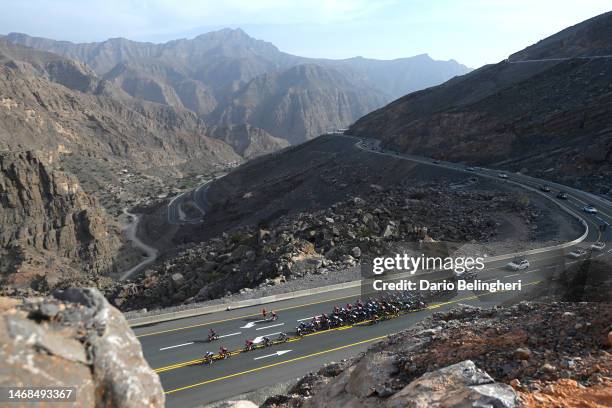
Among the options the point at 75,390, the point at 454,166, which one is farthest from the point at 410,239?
the point at 454,166

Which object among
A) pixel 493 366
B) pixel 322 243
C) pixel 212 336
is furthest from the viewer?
pixel 322 243

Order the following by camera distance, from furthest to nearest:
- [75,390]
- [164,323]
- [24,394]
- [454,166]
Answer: [454,166] → [164,323] → [75,390] → [24,394]

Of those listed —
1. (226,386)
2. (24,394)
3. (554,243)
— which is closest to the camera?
(24,394)

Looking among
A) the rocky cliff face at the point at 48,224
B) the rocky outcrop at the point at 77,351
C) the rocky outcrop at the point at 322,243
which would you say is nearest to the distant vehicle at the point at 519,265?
the rocky outcrop at the point at 322,243

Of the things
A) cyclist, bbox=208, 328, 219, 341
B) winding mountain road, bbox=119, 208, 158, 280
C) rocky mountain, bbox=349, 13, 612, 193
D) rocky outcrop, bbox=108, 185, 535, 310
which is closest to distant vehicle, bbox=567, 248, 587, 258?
rocky outcrop, bbox=108, 185, 535, 310

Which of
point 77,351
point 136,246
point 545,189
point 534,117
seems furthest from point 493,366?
point 136,246

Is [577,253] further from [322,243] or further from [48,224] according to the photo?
[48,224]

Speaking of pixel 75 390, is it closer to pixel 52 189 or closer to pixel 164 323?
pixel 164 323
